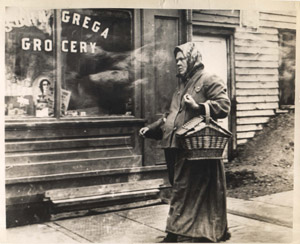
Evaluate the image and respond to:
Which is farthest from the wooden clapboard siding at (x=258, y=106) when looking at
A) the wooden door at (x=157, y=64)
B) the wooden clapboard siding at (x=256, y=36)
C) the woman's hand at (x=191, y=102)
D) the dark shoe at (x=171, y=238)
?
the dark shoe at (x=171, y=238)

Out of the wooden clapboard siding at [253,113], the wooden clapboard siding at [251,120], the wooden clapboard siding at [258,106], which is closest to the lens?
the wooden clapboard siding at [258,106]

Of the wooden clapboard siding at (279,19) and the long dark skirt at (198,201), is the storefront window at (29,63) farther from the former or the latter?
the wooden clapboard siding at (279,19)

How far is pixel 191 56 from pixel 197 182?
3.37ft

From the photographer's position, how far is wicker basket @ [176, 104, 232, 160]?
348 cm

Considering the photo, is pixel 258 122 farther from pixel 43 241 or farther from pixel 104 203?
pixel 43 241

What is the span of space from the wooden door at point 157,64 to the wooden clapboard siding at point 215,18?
8.5 inches

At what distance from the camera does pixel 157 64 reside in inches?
186

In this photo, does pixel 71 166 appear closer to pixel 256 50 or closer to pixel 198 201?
pixel 198 201

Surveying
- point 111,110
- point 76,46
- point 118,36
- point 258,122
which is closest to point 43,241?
point 111,110

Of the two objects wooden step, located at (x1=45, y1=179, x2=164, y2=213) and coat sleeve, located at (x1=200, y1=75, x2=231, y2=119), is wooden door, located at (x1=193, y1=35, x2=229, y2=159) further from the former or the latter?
coat sleeve, located at (x1=200, y1=75, x2=231, y2=119)

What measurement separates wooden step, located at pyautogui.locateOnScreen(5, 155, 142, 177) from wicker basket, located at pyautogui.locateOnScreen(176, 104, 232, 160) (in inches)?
49.2

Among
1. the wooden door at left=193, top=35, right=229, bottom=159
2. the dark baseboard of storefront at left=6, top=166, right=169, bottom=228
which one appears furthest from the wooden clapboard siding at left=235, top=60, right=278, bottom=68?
the dark baseboard of storefront at left=6, top=166, right=169, bottom=228

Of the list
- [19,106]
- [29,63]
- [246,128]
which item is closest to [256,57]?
[246,128]

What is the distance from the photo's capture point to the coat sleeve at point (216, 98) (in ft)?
11.8
